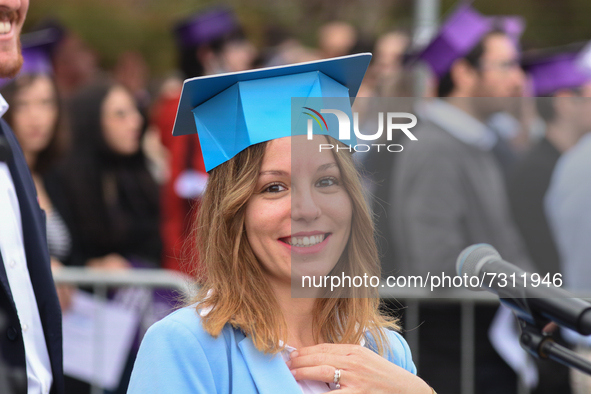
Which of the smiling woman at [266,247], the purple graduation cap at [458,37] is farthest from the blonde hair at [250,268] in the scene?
the purple graduation cap at [458,37]

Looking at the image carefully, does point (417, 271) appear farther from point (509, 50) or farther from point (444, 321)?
point (509, 50)

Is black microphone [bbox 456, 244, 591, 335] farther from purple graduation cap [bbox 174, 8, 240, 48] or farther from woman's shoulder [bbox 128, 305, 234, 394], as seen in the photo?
purple graduation cap [bbox 174, 8, 240, 48]

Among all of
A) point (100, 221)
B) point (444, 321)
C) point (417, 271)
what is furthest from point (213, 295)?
point (100, 221)

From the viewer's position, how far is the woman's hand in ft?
5.11

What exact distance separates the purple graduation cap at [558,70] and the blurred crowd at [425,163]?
0.04ft

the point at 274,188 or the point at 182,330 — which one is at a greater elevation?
the point at 274,188

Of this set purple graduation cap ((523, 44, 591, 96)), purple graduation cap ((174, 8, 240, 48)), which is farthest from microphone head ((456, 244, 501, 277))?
purple graduation cap ((174, 8, 240, 48))

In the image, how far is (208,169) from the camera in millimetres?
1695

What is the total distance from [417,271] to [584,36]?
22.2 ft

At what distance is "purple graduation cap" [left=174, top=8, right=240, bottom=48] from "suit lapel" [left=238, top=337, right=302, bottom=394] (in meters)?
4.77

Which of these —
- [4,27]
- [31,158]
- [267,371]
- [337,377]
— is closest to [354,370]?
[337,377]

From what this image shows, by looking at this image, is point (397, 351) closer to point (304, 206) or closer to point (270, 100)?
point (304, 206)

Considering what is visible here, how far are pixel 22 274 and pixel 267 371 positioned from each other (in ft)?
2.87

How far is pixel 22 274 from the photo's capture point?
2.03 meters
